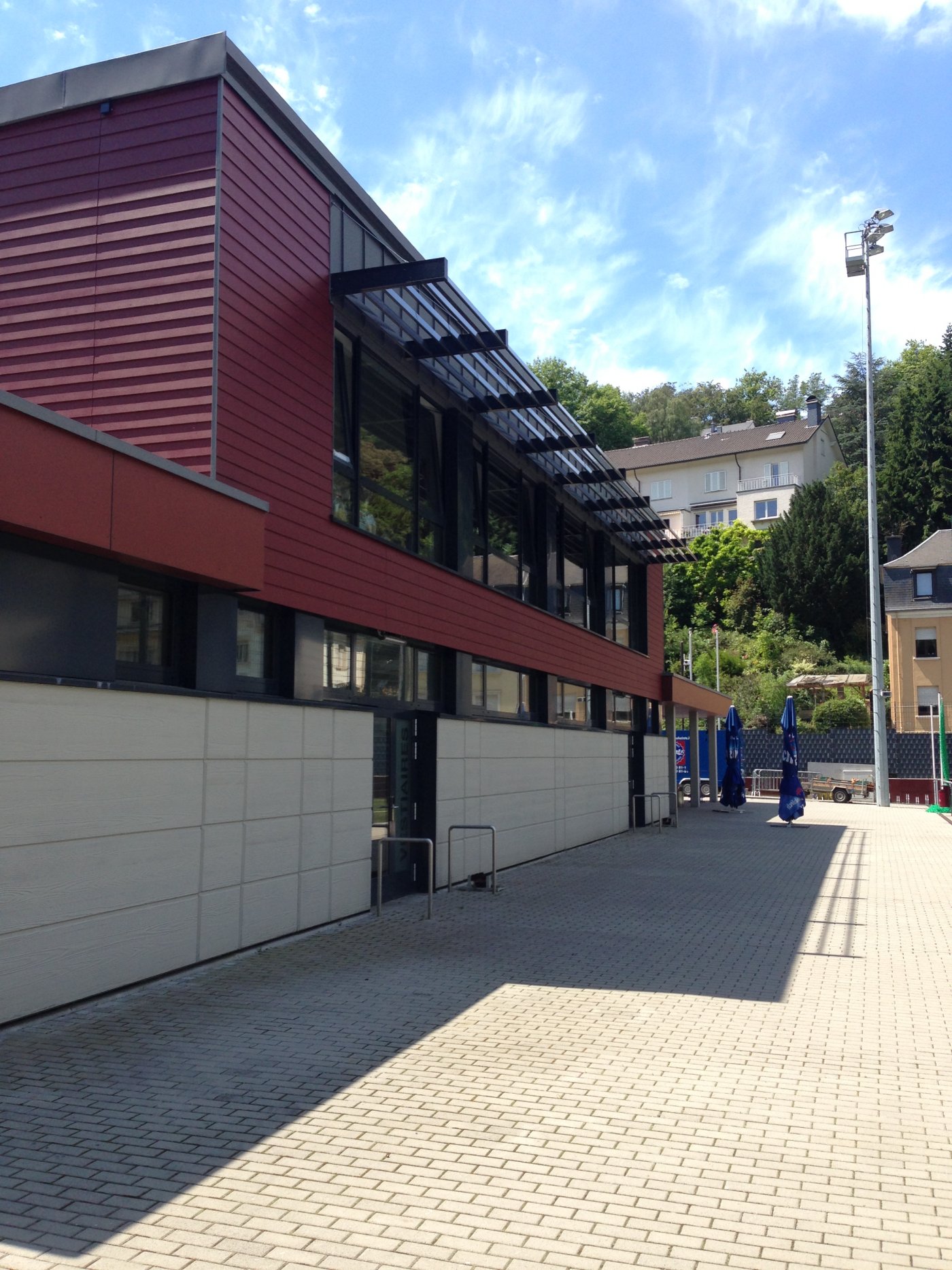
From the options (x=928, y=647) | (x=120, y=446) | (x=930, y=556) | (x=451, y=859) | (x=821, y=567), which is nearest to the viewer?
(x=120, y=446)

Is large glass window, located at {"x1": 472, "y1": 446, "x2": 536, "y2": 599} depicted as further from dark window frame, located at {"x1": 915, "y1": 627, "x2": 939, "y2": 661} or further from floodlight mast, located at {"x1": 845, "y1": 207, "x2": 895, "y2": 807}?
A: dark window frame, located at {"x1": 915, "y1": 627, "x2": 939, "y2": 661}

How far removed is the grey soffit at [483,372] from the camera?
417 inches

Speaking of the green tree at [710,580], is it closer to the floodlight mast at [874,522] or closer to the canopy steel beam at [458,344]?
the floodlight mast at [874,522]

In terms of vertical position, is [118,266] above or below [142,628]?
above

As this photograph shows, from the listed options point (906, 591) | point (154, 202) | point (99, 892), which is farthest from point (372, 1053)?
point (906, 591)

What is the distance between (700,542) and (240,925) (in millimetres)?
55215


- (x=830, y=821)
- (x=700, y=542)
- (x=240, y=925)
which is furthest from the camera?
(x=700, y=542)

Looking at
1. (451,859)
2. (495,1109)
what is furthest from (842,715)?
(495,1109)

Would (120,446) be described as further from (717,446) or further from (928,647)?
(717,446)

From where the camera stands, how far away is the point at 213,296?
9.00 metres

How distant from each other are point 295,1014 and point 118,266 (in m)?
6.28

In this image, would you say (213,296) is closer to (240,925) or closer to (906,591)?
(240,925)

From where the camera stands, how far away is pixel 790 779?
23891 millimetres

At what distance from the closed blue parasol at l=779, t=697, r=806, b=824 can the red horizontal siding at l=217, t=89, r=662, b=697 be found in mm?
14116
